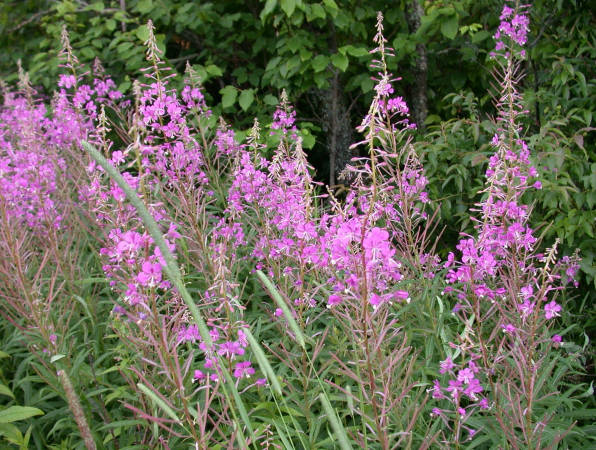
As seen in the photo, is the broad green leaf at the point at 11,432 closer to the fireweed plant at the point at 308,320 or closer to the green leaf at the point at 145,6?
the fireweed plant at the point at 308,320

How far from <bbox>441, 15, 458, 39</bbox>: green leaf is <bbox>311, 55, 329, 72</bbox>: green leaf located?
101 centimetres

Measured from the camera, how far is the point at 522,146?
3074 millimetres

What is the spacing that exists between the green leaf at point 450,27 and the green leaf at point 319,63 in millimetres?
1007

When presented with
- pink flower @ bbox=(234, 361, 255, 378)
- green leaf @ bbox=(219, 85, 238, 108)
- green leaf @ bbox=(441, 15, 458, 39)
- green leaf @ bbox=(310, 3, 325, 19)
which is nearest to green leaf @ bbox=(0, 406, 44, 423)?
pink flower @ bbox=(234, 361, 255, 378)

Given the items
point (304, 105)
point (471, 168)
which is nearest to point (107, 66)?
point (304, 105)

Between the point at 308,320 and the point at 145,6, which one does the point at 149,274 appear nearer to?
the point at 308,320

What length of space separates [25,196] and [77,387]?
1.77m

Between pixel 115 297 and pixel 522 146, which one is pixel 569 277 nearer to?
pixel 522 146

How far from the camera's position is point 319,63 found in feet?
15.8

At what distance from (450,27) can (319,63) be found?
112cm

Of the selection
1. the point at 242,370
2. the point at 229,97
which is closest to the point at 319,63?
the point at 229,97

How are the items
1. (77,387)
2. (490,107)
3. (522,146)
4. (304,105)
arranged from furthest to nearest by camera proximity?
(304,105)
(490,107)
(522,146)
(77,387)

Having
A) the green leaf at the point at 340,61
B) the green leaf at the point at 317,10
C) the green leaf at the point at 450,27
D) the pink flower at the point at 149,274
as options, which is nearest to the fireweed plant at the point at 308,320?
the pink flower at the point at 149,274

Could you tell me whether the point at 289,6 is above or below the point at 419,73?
above
